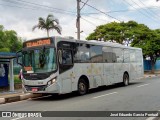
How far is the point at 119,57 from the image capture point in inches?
849

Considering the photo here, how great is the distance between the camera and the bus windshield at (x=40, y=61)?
48.8ft

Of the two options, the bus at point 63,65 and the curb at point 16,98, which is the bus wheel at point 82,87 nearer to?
the bus at point 63,65

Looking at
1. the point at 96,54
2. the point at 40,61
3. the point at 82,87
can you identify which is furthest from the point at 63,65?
the point at 96,54

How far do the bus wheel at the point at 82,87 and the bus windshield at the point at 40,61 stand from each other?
2462mm

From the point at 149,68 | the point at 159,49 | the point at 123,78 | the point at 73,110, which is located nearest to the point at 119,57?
the point at 123,78

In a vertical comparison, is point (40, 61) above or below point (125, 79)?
above

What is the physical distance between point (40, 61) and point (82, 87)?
3.08 m

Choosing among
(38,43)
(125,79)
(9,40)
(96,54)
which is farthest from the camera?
(9,40)

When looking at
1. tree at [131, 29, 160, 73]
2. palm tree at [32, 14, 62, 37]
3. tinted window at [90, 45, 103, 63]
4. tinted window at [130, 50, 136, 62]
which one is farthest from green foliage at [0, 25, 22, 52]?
tinted window at [90, 45, 103, 63]

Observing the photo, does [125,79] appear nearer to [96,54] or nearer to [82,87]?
[96,54]

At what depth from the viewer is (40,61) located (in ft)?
49.5

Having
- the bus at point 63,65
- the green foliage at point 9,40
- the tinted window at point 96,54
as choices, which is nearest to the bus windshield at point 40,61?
the bus at point 63,65

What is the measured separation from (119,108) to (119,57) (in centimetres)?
1033

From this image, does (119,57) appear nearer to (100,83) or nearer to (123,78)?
(123,78)
